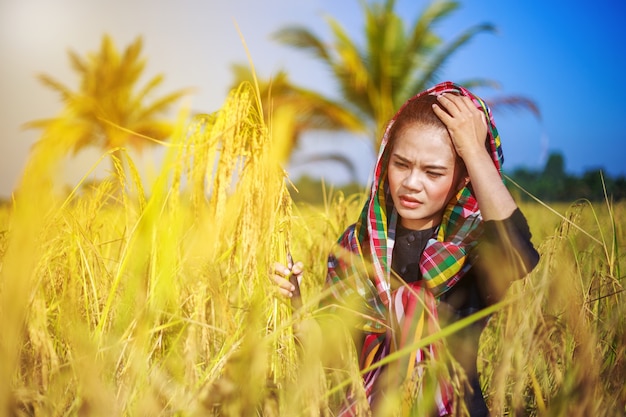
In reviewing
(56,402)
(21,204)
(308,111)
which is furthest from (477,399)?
(308,111)

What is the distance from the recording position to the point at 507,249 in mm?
925

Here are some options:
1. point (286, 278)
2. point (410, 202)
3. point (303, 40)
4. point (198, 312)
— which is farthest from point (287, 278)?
point (303, 40)

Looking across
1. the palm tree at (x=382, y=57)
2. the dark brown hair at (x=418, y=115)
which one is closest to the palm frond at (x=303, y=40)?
the palm tree at (x=382, y=57)

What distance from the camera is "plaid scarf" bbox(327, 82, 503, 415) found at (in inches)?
40.0

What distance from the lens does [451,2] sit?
8.83m

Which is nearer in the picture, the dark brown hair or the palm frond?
the dark brown hair

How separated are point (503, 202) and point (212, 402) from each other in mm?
616

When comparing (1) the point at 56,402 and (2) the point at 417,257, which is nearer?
(1) the point at 56,402

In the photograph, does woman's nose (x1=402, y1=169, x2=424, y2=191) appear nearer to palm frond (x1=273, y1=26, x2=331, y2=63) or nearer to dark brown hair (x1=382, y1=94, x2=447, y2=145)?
dark brown hair (x1=382, y1=94, x2=447, y2=145)

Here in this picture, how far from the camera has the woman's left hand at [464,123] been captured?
100 cm

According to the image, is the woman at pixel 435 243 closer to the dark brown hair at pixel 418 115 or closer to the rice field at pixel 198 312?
the dark brown hair at pixel 418 115

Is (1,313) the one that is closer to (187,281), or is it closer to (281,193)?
(187,281)

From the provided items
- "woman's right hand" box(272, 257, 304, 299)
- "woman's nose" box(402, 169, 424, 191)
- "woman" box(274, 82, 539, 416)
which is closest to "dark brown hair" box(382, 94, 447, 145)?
"woman" box(274, 82, 539, 416)

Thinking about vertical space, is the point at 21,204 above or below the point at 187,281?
above
